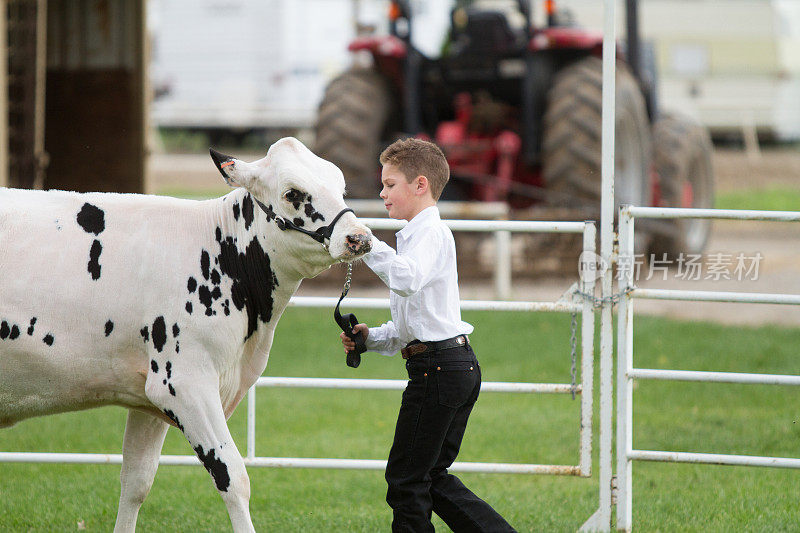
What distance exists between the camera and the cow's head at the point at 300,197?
3.50 meters

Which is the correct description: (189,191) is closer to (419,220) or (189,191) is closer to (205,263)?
(205,263)

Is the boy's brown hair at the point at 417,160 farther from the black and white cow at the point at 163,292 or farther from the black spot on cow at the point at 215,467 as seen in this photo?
the black spot on cow at the point at 215,467

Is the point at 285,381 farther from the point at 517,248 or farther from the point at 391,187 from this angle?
the point at 517,248

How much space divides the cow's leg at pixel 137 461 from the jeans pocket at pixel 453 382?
111 cm

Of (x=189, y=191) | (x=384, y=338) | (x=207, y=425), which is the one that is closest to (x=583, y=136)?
(x=384, y=338)

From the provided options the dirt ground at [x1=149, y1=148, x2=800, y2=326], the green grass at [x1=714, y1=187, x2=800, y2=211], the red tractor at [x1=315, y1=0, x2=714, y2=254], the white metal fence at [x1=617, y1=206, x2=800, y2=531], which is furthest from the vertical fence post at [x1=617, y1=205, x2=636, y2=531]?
the green grass at [x1=714, y1=187, x2=800, y2=211]

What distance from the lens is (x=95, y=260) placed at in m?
3.64

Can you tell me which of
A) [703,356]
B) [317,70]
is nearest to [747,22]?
[317,70]

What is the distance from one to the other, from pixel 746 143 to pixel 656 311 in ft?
53.3

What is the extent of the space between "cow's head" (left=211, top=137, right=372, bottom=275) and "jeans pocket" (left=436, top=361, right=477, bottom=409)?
1.73 ft

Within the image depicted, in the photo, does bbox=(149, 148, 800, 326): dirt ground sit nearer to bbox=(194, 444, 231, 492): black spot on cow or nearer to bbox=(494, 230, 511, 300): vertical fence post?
bbox=(494, 230, 511, 300): vertical fence post

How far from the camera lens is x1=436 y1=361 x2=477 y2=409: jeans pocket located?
3.61 m

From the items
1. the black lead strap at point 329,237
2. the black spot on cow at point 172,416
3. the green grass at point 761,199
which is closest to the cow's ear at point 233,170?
the black lead strap at point 329,237

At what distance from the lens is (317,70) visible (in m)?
28.6
